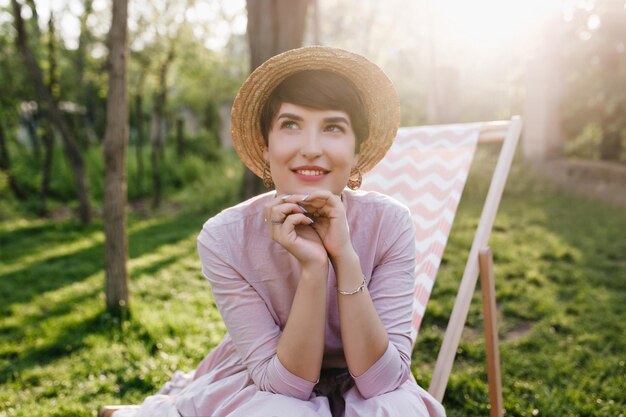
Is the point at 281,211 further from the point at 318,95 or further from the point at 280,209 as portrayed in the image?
the point at 318,95

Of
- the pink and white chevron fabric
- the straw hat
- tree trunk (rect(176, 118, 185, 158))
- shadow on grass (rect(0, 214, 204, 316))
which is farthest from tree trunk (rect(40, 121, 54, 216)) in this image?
the straw hat

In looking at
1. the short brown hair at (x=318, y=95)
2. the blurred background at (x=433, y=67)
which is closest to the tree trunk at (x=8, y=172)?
the blurred background at (x=433, y=67)

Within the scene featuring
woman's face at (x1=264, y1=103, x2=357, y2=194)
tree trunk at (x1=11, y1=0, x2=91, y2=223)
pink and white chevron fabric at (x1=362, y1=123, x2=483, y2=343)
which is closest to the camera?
woman's face at (x1=264, y1=103, x2=357, y2=194)

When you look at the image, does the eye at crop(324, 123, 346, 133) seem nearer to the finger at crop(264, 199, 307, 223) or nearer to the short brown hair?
the short brown hair

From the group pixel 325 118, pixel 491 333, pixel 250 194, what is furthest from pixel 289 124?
pixel 250 194

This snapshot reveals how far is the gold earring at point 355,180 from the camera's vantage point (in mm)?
1950

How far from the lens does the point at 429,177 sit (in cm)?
281

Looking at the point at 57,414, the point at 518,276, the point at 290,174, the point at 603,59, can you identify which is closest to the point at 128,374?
the point at 57,414

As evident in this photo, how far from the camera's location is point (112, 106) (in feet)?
11.7

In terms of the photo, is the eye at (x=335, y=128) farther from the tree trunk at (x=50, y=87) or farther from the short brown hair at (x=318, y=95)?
the tree trunk at (x=50, y=87)

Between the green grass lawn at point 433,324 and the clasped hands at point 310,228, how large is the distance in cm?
162

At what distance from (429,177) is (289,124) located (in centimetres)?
134

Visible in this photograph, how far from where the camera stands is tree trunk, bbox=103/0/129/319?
3.53 m

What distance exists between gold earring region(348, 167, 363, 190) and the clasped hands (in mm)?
367
